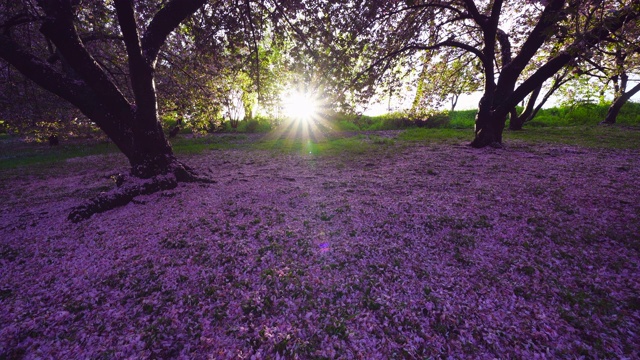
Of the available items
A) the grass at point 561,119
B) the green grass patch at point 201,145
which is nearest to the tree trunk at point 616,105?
the grass at point 561,119

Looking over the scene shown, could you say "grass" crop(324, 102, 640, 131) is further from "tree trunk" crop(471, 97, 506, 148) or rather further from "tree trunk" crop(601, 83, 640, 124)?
"tree trunk" crop(471, 97, 506, 148)

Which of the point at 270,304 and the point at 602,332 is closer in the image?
the point at 602,332

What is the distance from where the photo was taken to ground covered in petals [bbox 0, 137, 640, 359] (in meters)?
2.94

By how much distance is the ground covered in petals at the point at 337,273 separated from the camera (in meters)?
2.94

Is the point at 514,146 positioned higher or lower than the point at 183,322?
higher

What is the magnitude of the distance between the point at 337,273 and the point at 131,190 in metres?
6.87

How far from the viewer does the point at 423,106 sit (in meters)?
12.9

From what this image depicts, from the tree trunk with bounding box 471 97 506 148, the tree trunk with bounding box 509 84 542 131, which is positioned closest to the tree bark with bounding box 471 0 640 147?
the tree trunk with bounding box 471 97 506 148

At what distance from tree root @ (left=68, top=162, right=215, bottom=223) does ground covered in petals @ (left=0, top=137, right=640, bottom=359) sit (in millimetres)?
314

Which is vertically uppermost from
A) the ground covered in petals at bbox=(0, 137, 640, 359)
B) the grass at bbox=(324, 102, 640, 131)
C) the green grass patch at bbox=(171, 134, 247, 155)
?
the grass at bbox=(324, 102, 640, 131)

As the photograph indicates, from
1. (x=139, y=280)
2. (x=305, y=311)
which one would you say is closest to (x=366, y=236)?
(x=305, y=311)

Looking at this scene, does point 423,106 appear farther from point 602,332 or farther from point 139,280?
point 139,280

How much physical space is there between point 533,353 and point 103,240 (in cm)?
740

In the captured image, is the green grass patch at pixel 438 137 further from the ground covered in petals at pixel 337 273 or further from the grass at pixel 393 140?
the ground covered in petals at pixel 337 273
